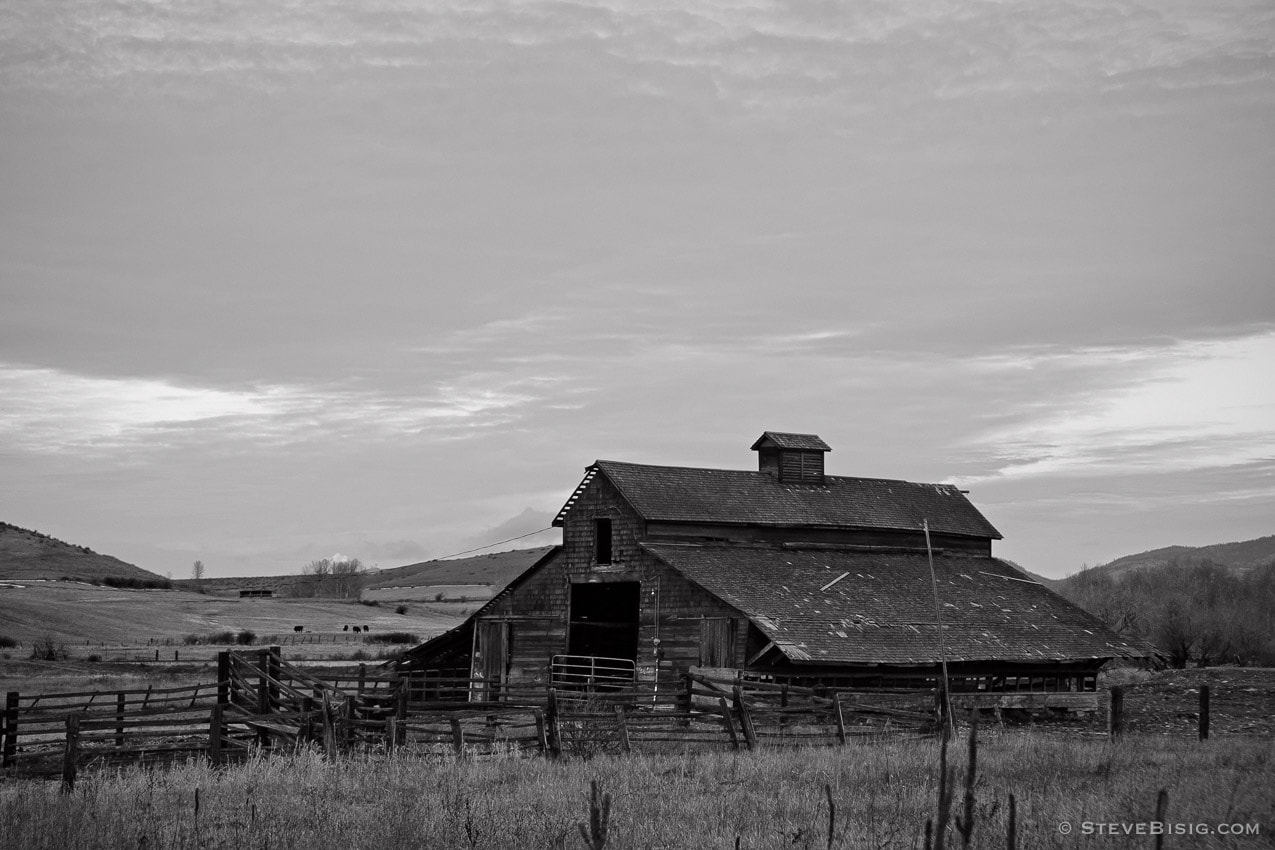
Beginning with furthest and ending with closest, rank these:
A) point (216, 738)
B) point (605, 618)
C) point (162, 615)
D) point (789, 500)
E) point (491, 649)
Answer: point (162, 615), point (789, 500), point (605, 618), point (491, 649), point (216, 738)

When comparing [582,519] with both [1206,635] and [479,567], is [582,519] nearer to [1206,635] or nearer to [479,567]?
[1206,635]

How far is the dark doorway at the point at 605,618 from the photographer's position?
40.5 metres

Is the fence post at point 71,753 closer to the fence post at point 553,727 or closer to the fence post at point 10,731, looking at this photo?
the fence post at point 10,731

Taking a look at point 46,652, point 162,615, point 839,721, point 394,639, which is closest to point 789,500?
point 839,721

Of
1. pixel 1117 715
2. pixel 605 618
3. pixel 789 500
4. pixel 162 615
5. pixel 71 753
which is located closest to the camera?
pixel 71 753

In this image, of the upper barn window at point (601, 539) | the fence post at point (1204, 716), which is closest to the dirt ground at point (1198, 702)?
the fence post at point (1204, 716)

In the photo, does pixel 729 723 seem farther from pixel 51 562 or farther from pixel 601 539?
pixel 51 562

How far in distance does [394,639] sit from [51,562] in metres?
74.0

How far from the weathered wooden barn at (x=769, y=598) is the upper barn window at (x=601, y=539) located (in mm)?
65

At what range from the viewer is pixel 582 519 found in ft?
130

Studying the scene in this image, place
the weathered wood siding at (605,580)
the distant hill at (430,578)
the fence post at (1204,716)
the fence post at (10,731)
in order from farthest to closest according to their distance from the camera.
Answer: the distant hill at (430,578)
the weathered wood siding at (605,580)
the fence post at (1204,716)
the fence post at (10,731)

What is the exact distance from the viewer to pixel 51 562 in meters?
136

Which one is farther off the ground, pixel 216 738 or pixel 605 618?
pixel 605 618

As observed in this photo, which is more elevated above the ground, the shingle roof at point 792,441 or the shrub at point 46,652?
the shingle roof at point 792,441
